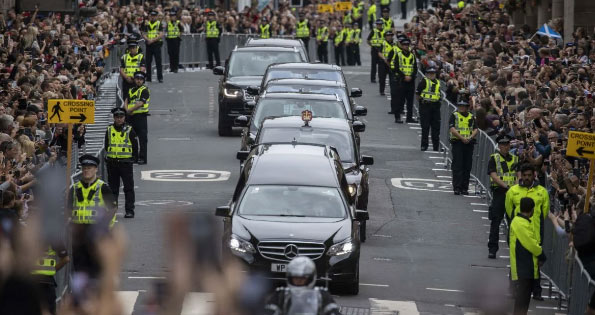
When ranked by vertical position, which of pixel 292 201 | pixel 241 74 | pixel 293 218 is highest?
pixel 241 74

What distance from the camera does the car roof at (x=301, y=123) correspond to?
2392 centimetres

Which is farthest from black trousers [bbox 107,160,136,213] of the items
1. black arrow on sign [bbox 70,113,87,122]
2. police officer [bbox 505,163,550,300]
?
police officer [bbox 505,163,550,300]

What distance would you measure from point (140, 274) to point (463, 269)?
4448 millimetres

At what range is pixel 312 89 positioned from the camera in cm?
2870

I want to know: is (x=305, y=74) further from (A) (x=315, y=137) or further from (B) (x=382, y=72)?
(B) (x=382, y=72)

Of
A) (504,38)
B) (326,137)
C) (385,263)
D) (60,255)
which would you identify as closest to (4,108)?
(326,137)

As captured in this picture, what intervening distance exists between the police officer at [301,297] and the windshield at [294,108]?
13505 millimetres

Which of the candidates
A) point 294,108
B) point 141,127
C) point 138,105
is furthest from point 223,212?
point 141,127

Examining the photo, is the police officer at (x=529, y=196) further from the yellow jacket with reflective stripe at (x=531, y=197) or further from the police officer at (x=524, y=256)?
the police officer at (x=524, y=256)

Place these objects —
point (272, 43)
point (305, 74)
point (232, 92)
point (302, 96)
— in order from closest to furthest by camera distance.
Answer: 1. point (302, 96)
2. point (305, 74)
3. point (232, 92)
4. point (272, 43)

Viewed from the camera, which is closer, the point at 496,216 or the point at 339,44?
the point at 496,216

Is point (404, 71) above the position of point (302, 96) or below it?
below

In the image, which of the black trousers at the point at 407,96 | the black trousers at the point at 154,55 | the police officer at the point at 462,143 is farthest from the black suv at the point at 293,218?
the black trousers at the point at 154,55

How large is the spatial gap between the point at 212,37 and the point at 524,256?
33.6m
